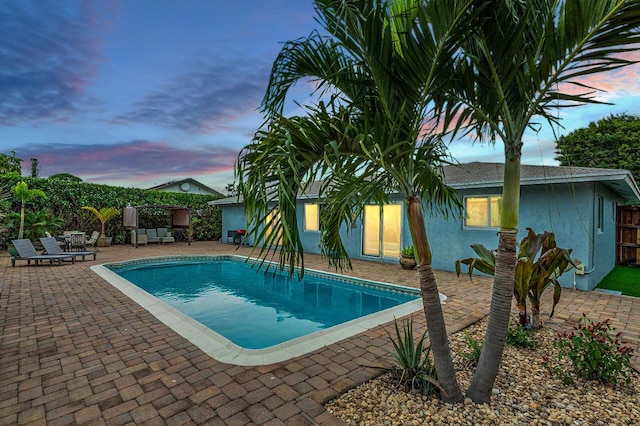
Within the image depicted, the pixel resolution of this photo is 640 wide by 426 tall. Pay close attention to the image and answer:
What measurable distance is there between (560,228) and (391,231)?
506cm

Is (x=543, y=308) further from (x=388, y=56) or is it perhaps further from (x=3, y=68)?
(x=3, y=68)

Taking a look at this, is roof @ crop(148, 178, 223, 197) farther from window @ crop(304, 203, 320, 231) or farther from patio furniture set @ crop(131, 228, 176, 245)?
window @ crop(304, 203, 320, 231)

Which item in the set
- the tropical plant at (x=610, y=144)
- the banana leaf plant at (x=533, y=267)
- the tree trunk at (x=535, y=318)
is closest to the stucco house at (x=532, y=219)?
the banana leaf plant at (x=533, y=267)

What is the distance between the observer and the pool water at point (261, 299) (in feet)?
20.5

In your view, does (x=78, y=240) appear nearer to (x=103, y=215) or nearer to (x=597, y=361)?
(x=103, y=215)

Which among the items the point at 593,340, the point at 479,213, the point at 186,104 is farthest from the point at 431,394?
the point at 186,104

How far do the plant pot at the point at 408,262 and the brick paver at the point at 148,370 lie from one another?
3.79 metres

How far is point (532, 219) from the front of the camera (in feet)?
28.5

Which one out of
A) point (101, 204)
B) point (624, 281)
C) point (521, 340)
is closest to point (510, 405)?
point (521, 340)

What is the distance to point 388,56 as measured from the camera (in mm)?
2420

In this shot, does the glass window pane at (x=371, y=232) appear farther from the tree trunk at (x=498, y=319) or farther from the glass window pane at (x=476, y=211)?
the tree trunk at (x=498, y=319)

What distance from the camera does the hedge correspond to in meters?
14.7

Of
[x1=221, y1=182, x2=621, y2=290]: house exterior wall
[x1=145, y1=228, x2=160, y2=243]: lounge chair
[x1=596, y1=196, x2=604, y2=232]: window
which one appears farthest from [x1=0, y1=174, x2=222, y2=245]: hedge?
[x1=596, y1=196, x2=604, y2=232]: window

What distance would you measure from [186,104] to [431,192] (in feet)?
45.6
